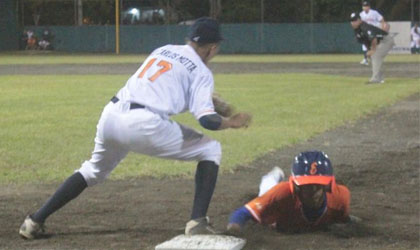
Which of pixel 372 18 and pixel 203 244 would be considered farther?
pixel 372 18

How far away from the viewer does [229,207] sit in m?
7.86

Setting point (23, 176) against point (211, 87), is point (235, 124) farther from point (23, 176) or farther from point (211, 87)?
point (23, 176)

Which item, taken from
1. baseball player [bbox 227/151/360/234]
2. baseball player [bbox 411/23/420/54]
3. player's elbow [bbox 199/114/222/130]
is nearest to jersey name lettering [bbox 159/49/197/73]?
player's elbow [bbox 199/114/222/130]

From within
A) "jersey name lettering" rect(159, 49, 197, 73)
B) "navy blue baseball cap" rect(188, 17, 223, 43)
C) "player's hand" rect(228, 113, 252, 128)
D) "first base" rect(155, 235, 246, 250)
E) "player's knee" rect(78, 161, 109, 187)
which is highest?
"navy blue baseball cap" rect(188, 17, 223, 43)

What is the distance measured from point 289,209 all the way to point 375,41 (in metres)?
19.3

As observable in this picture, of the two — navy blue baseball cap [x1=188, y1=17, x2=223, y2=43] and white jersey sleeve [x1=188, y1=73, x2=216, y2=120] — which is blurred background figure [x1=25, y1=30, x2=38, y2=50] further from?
white jersey sleeve [x1=188, y1=73, x2=216, y2=120]

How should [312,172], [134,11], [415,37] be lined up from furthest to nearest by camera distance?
[134,11] < [415,37] < [312,172]

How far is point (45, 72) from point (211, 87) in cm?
2699

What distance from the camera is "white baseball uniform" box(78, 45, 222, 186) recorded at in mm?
6125

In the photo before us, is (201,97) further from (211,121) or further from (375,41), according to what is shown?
(375,41)

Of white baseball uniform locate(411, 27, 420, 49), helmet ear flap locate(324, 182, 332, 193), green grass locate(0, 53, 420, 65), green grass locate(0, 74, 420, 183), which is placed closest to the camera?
helmet ear flap locate(324, 182, 332, 193)

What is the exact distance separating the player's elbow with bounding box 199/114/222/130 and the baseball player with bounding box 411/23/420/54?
150 ft

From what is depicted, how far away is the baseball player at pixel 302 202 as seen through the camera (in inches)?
243

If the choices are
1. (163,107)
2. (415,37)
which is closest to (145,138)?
(163,107)
